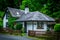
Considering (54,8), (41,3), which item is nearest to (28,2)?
(41,3)

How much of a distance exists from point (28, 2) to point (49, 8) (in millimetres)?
18521

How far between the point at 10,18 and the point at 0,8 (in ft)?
85.6

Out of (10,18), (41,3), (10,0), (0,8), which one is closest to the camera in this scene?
(10,18)

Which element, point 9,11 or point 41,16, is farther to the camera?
point 9,11

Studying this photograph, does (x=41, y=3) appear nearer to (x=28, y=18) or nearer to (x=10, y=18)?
(x=10, y=18)

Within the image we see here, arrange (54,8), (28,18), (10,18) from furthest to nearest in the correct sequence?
(10,18) → (54,8) → (28,18)

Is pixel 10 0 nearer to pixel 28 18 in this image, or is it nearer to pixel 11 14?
pixel 11 14

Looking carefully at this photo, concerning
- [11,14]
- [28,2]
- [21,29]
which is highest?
[28,2]

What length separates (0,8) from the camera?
80.0 metres

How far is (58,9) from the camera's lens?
51.6m

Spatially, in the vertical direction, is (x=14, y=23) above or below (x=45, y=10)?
below

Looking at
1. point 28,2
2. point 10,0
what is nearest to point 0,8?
point 10,0

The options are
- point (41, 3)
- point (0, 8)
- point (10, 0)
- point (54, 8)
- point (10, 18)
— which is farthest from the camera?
point (10, 0)

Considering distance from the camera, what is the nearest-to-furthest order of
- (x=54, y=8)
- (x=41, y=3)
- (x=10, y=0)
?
(x=54, y=8), (x=41, y=3), (x=10, y=0)
